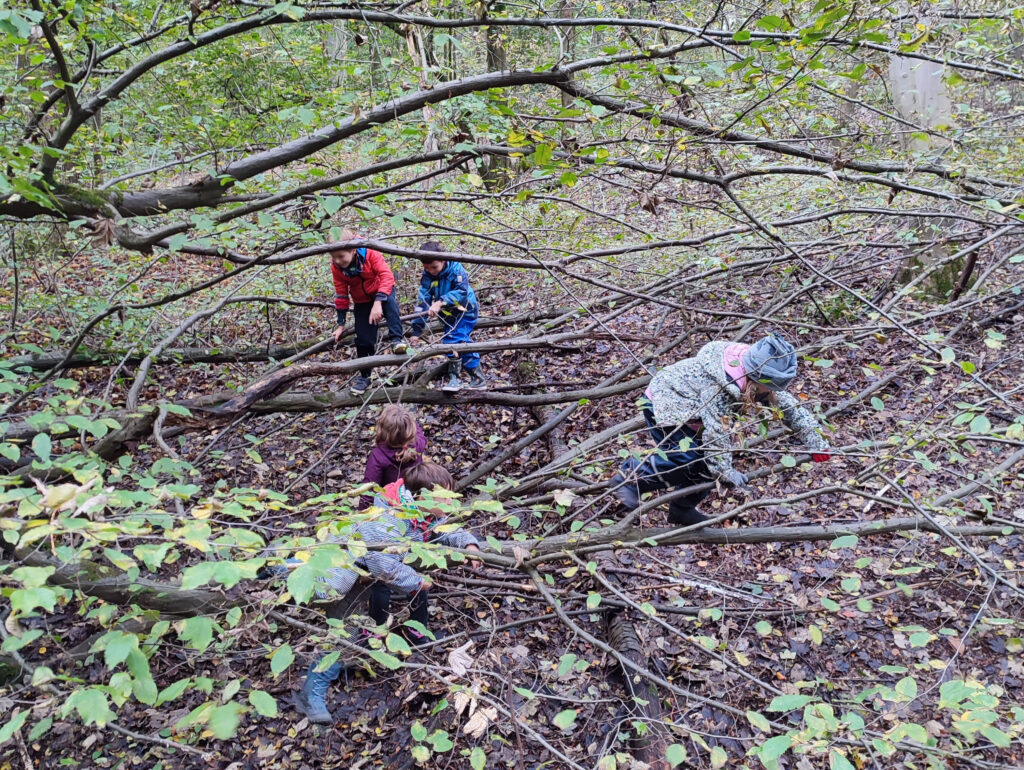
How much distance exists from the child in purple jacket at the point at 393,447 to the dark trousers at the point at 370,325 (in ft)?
6.33

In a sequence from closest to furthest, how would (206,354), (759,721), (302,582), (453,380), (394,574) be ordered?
(302,582) → (759,721) → (394,574) → (453,380) → (206,354)

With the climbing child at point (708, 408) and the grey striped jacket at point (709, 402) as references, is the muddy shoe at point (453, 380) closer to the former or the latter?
the climbing child at point (708, 408)

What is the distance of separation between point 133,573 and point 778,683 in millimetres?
3422

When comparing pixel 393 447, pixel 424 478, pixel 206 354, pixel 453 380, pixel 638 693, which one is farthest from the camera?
pixel 206 354

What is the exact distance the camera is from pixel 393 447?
12.0ft

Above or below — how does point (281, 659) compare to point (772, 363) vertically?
below

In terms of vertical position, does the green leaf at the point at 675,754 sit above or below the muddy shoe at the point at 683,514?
above

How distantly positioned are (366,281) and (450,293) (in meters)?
0.80

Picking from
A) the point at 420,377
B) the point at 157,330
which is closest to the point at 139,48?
the point at 157,330

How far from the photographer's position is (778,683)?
3584 millimetres

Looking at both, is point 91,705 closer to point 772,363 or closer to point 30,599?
point 30,599

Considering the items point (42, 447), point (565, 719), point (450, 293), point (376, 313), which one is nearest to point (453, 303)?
point (450, 293)

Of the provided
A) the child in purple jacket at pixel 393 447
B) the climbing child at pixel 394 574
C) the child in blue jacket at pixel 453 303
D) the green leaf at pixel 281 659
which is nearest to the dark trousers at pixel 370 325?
the child in blue jacket at pixel 453 303

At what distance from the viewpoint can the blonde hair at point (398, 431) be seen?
3.58 meters
